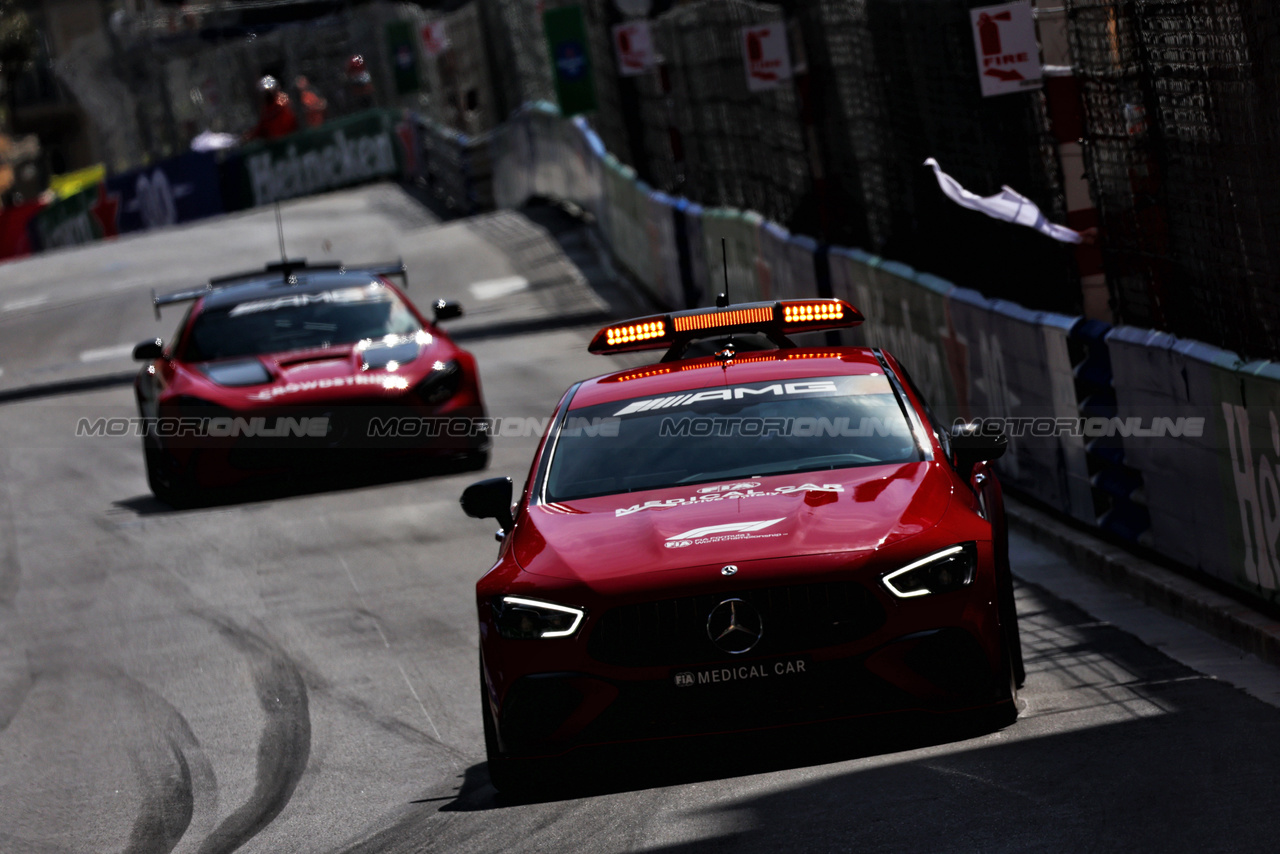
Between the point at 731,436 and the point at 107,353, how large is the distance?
66.8 feet

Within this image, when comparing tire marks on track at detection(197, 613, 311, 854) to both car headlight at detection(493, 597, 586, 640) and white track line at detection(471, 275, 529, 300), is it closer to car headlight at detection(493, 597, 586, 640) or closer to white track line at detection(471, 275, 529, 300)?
car headlight at detection(493, 597, 586, 640)

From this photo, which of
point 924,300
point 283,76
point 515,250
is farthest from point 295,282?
point 283,76

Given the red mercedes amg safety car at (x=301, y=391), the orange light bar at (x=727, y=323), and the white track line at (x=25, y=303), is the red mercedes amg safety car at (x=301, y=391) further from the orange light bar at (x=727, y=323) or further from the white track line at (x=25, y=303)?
the white track line at (x=25, y=303)

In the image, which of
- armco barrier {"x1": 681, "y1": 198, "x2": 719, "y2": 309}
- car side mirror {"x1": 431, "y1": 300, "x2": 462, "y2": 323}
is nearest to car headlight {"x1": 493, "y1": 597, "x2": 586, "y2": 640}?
car side mirror {"x1": 431, "y1": 300, "x2": 462, "y2": 323}

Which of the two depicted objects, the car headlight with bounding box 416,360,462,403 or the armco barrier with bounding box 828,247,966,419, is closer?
the armco barrier with bounding box 828,247,966,419

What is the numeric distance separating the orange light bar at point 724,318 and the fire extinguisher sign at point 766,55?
933 centimetres

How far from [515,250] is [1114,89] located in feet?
69.6

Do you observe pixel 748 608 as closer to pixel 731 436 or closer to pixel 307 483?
pixel 731 436

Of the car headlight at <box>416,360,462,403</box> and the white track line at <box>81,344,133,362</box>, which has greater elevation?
the car headlight at <box>416,360,462,403</box>

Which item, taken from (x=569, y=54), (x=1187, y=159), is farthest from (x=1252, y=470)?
(x=569, y=54)

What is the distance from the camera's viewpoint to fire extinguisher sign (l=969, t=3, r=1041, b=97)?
10422 millimetres

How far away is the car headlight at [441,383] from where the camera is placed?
13.8 meters

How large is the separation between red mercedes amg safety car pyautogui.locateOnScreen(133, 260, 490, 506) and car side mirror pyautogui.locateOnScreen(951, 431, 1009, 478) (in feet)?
23.0

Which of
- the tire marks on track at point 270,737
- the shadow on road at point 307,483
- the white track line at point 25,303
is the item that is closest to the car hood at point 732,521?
the tire marks on track at point 270,737
